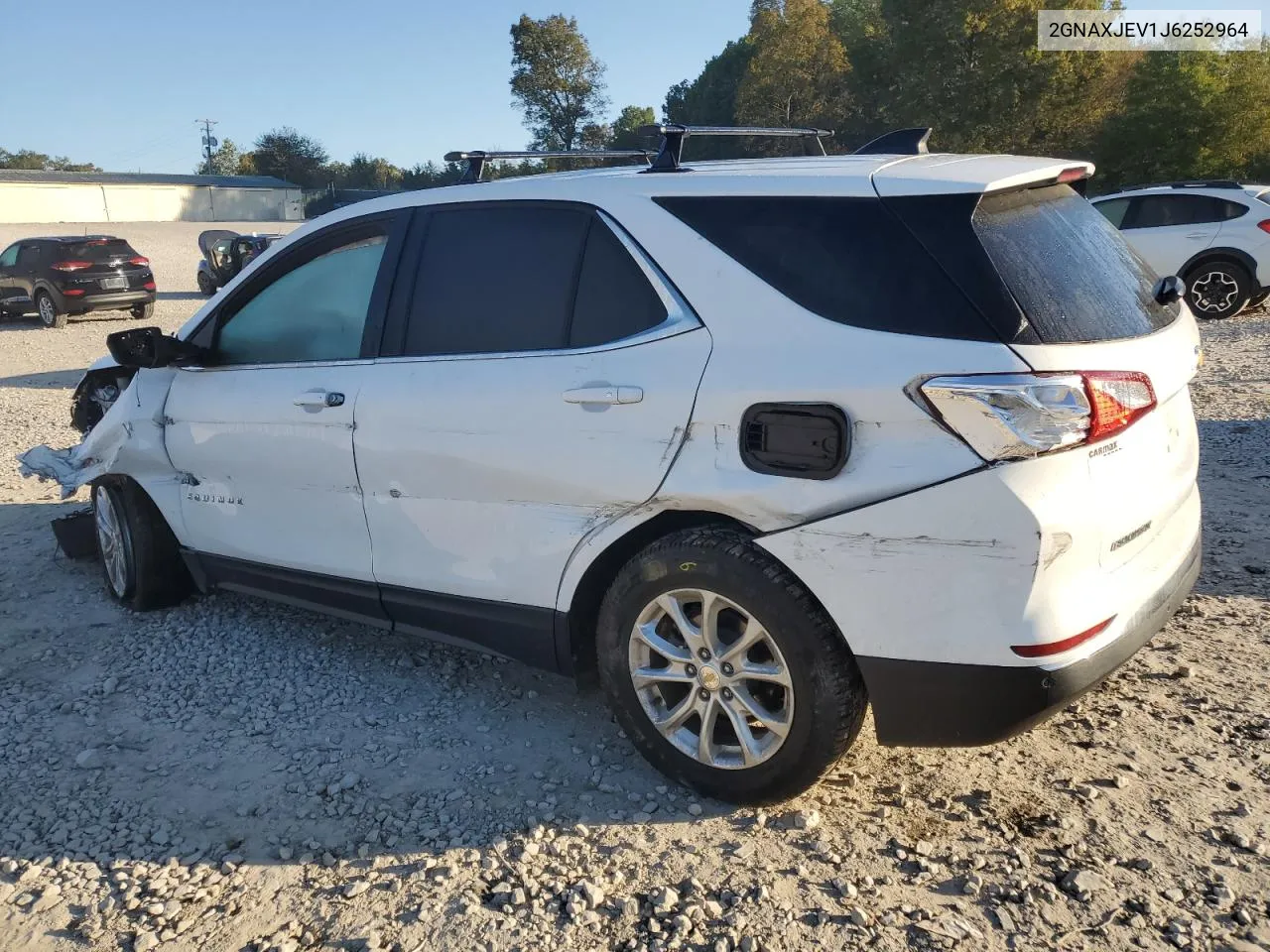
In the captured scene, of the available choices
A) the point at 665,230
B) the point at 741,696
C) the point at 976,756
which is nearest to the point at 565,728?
the point at 741,696

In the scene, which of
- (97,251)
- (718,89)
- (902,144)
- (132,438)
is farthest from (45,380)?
(718,89)

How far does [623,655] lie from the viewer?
10.3 ft

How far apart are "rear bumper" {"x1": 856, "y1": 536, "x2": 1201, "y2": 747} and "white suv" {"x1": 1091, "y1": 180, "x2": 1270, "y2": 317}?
486 inches

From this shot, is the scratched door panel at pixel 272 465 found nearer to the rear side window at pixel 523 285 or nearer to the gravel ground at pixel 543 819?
the rear side window at pixel 523 285

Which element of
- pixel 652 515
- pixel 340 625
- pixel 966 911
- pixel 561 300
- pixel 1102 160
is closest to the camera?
pixel 966 911

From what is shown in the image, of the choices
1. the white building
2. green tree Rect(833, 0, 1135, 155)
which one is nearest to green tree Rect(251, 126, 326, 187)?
the white building

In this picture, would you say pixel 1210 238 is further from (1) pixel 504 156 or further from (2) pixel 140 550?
(2) pixel 140 550

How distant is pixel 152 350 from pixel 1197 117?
37500mm

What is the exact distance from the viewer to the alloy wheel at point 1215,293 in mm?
13383

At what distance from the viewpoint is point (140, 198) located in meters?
61.3

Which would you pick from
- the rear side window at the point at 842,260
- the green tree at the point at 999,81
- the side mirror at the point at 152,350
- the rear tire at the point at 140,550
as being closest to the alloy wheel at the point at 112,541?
the rear tire at the point at 140,550

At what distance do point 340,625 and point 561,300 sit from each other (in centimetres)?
217

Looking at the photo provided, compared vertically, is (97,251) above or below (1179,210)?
above

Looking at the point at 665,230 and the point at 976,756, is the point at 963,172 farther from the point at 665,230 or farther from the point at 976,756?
the point at 976,756
